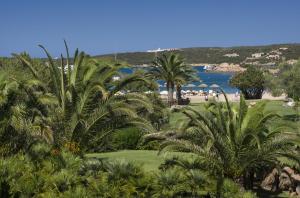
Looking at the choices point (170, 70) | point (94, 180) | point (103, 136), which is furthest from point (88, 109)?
point (170, 70)

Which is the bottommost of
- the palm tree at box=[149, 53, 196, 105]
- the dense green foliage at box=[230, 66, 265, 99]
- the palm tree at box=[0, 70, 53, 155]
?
the dense green foliage at box=[230, 66, 265, 99]

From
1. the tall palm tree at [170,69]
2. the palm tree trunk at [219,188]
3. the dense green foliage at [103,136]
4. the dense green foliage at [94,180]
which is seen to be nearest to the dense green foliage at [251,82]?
the tall palm tree at [170,69]

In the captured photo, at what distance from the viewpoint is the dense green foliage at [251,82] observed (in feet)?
186

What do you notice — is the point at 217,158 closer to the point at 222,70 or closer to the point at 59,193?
the point at 59,193

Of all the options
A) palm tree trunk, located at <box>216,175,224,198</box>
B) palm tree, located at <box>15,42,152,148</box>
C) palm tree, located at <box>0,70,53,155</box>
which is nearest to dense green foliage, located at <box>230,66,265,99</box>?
palm tree, located at <box>15,42,152,148</box>

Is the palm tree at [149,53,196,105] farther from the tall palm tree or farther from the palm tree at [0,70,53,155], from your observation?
the palm tree at [0,70,53,155]

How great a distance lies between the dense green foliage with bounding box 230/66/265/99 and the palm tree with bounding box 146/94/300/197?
4281 centimetres

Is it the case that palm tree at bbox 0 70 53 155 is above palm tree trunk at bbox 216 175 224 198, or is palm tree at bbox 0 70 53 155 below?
above

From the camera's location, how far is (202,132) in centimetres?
1434

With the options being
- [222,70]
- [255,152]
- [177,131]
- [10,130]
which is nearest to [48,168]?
[10,130]

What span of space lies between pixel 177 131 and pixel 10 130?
16.0 feet

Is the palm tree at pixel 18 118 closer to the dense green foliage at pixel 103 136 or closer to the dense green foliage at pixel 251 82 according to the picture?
the dense green foliage at pixel 103 136

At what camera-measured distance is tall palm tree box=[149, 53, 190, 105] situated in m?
48.8

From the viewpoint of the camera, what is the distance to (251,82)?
189 ft
